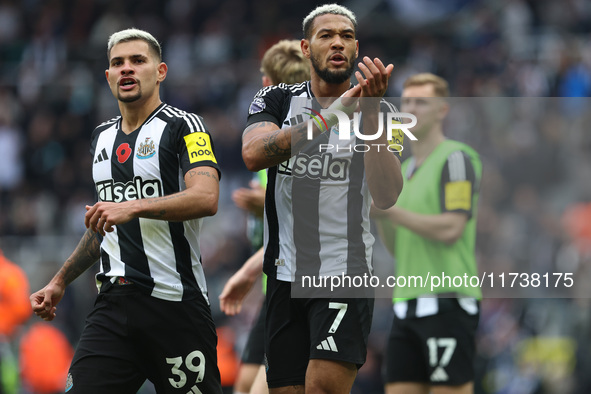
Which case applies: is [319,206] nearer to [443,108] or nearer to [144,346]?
[144,346]

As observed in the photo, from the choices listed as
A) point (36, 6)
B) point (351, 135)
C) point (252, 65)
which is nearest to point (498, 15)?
point (252, 65)

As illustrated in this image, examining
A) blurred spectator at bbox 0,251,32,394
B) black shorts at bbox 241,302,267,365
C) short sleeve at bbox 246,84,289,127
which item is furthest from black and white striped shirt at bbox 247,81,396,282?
blurred spectator at bbox 0,251,32,394

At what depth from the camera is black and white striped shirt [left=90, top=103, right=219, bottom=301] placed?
5.27 m

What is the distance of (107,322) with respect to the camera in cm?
527

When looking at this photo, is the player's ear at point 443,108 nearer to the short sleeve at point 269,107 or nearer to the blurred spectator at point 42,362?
the short sleeve at point 269,107

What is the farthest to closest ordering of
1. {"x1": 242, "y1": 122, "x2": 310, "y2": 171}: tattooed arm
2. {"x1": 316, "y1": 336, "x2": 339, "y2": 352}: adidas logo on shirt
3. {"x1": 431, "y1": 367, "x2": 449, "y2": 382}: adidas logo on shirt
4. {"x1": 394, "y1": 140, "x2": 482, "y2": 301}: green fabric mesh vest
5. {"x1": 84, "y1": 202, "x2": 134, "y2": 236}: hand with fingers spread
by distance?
{"x1": 394, "y1": 140, "x2": 482, "y2": 301}: green fabric mesh vest < {"x1": 431, "y1": 367, "x2": 449, "y2": 382}: adidas logo on shirt < {"x1": 316, "y1": 336, "x2": 339, "y2": 352}: adidas logo on shirt < {"x1": 242, "y1": 122, "x2": 310, "y2": 171}: tattooed arm < {"x1": 84, "y1": 202, "x2": 134, "y2": 236}: hand with fingers spread

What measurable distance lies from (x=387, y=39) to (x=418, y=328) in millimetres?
12284

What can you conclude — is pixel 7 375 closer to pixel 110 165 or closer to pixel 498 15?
pixel 110 165

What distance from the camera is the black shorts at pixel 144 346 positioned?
5188mm

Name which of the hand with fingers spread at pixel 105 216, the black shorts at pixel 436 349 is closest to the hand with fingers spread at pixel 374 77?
the hand with fingers spread at pixel 105 216

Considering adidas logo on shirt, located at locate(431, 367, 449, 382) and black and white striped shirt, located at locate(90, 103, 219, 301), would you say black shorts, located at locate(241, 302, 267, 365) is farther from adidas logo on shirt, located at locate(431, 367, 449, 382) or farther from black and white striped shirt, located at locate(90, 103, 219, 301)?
black and white striped shirt, located at locate(90, 103, 219, 301)

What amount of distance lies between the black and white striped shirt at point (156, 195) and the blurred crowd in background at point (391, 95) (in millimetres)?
3156

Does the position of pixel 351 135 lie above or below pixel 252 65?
below

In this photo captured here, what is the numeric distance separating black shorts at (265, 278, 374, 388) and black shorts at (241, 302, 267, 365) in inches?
65.6
